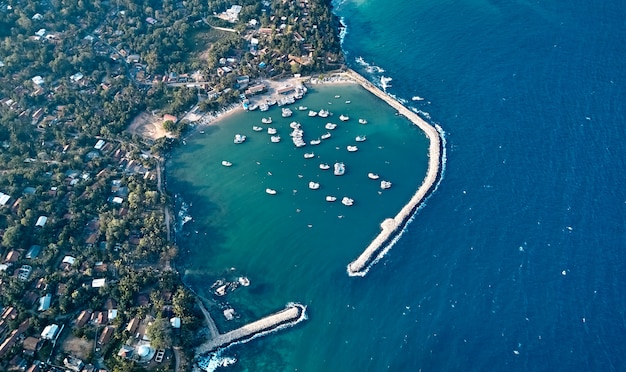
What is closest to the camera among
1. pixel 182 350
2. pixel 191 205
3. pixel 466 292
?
pixel 182 350

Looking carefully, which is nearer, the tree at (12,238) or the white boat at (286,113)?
the tree at (12,238)

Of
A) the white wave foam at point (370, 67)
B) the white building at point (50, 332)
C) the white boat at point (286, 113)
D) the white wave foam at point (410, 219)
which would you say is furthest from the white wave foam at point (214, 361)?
the white wave foam at point (370, 67)

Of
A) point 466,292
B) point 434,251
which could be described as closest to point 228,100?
point 434,251

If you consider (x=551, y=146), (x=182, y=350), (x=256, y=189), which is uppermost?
(x=551, y=146)

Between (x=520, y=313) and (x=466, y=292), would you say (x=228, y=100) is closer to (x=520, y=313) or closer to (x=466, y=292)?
(x=466, y=292)

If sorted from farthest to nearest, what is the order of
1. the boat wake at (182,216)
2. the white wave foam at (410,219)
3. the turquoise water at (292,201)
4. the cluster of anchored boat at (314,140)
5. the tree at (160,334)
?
1. the cluster of anchored boat at (314,140)
2. the boat wake at (182,216)
3. the white wave foam at (410,219)
4. the turquoise water at (292,201)
5. the tree at (160,334)

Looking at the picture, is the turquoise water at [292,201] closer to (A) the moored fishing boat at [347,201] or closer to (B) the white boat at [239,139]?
(A) the moored fishing boat at [347,201]

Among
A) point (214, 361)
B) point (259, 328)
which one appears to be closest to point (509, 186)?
point (259, 328)
